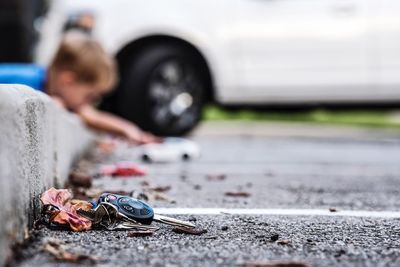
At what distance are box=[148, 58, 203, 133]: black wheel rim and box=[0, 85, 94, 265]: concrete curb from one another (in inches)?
191

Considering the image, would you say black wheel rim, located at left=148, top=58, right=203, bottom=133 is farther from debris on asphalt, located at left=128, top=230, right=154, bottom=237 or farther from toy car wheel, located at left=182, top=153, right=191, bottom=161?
debris on asphalt, located at left=128, top=230, right=154, bottom=237

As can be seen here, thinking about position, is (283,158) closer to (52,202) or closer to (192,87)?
(192,87)

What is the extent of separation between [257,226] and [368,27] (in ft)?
19.2

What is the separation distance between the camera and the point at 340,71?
8727 mm

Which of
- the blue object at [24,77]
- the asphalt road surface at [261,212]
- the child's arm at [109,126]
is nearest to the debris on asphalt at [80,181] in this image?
the asphalt road surface at [261,212]

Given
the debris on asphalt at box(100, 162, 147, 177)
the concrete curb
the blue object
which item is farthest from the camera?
the blue object

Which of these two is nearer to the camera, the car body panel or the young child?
the young child

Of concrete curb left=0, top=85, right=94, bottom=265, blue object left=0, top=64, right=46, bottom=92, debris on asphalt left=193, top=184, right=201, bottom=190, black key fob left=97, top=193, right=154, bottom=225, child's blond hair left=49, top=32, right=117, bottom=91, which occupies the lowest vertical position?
debris on asphalt left=193, top=184, right=201, bottom=190

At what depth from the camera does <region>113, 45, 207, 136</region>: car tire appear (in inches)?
335

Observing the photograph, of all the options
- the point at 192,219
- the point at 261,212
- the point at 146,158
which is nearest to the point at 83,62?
the point at 146,158

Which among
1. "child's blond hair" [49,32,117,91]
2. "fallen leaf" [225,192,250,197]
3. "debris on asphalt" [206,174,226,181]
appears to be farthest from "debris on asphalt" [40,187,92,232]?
"child's blond hair" [49,32,117,91]

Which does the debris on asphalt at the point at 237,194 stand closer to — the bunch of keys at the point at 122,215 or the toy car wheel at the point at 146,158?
the bunch of keys at the point at 122,215

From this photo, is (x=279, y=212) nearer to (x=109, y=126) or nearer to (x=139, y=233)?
(x=139, y=233)

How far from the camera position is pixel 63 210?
2.84m
